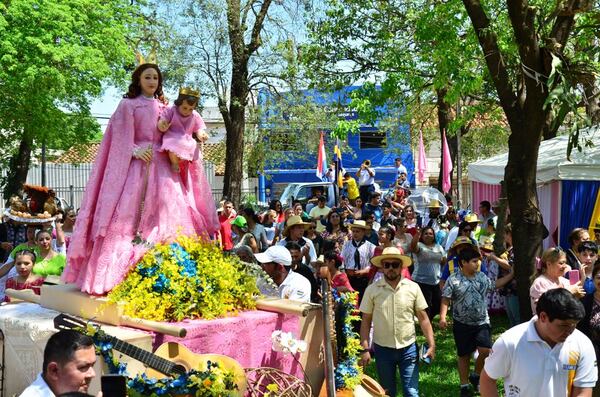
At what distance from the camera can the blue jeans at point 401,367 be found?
714 centimetres

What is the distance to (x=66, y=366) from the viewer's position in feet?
12.3

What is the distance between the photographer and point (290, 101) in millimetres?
23719

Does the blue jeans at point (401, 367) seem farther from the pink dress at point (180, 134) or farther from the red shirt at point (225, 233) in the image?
the red shirt at point (225, 233)

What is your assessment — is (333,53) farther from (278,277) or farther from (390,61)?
(278,277)

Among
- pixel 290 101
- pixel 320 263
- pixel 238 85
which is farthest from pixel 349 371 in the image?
pixel 290 101

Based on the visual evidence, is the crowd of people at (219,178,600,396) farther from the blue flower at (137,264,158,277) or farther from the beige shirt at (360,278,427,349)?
the blue flower at (137,264,158,277)

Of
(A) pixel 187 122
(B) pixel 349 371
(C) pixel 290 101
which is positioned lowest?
(B) pixel 349 371

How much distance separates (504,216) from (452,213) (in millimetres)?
3008

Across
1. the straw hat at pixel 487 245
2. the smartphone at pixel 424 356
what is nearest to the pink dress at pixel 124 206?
the smartphone at pixel 424 356

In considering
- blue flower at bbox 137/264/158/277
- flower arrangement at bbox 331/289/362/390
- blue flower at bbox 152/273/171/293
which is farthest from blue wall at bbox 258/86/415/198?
blue flower at bbox 152/273/171/293

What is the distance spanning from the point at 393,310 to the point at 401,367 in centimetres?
51

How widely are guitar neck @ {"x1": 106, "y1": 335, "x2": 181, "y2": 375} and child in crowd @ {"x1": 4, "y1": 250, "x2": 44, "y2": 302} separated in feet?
12.4

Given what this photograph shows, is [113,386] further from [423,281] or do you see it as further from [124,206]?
[423,281]

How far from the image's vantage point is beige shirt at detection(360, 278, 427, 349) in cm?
715
